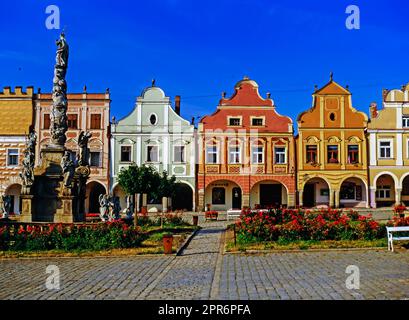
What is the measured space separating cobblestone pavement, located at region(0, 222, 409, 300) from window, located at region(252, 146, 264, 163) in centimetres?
2821

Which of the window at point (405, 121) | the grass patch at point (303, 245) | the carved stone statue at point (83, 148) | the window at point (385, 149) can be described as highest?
the window at point (405, 121)

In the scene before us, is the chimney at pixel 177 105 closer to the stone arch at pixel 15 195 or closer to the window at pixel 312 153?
the window at pixel 312 153

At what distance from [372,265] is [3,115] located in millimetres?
38674

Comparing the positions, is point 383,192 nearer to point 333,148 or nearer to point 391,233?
point 333,148

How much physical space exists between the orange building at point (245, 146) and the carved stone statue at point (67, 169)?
23.3 metres

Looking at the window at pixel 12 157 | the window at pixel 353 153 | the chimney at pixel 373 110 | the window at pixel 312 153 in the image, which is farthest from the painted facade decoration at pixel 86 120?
the chimney at pixel 373 110

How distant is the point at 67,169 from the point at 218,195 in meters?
25.4

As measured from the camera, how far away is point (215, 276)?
33.6 feet

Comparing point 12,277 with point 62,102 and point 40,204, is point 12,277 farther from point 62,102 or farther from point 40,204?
point 62,102

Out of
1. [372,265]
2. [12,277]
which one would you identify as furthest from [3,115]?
[372,265]

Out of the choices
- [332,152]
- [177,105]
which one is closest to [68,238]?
[177,105]

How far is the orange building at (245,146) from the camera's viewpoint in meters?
42.0

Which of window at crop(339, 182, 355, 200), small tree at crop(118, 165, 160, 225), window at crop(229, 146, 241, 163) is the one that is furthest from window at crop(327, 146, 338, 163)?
small tree at crop(118, 165, 160, 225)

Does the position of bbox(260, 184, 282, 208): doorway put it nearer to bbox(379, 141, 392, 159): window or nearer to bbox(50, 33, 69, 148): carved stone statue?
bbox(379, 141, 392, 159): window
